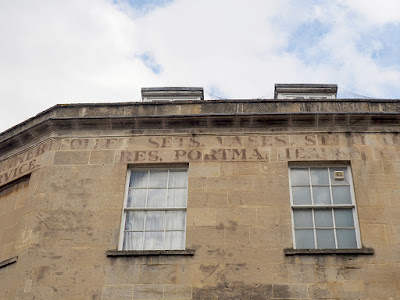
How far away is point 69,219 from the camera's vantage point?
41.2 feet

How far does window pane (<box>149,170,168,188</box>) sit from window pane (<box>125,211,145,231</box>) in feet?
2.60

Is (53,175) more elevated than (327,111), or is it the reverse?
(327,111)

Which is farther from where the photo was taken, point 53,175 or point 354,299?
point 53,175

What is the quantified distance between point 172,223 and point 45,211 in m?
2.83

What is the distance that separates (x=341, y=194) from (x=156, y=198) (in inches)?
162

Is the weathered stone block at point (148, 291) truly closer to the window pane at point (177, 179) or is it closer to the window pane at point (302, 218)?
the window pane at point (177, 179)

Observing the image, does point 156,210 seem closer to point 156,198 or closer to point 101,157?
point 156,198

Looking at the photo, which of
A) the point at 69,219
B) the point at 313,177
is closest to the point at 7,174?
the point at 69,219

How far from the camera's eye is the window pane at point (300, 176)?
12945 mm

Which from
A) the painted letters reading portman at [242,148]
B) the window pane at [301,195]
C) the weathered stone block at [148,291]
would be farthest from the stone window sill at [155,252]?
the window pane at [301,195]

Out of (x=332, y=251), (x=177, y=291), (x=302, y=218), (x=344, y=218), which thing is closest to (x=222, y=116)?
(x=302, y=218)

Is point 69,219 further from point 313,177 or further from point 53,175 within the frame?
point 313,177

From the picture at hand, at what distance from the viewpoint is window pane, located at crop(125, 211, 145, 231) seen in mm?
12562

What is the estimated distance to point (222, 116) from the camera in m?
13.8
